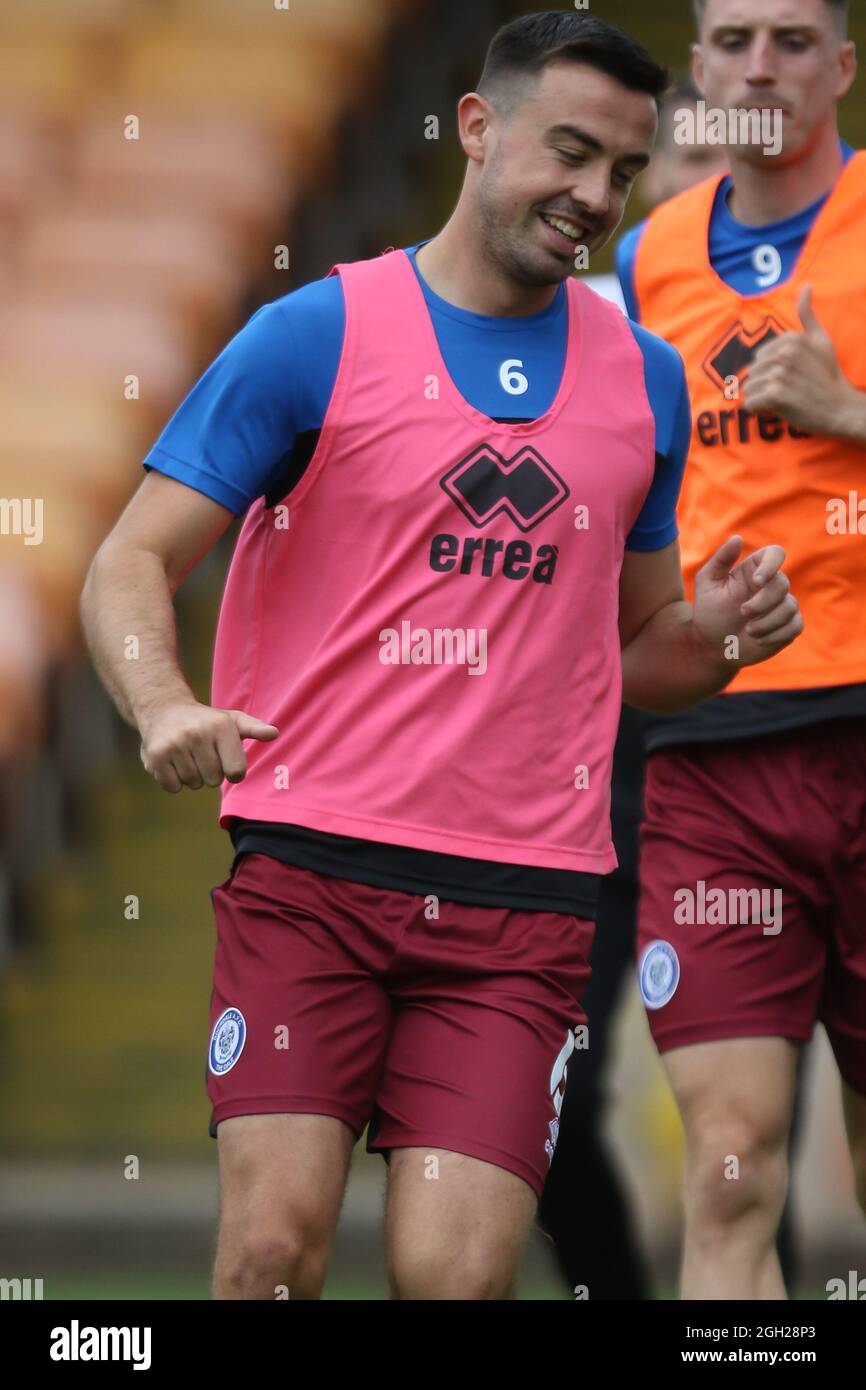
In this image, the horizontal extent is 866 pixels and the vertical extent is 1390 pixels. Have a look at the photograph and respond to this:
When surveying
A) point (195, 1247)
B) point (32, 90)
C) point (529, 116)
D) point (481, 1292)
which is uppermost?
point (32, 90)

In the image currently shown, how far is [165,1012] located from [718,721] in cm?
433

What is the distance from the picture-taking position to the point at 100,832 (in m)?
8.45

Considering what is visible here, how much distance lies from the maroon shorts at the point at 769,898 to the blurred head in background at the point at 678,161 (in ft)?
4.97

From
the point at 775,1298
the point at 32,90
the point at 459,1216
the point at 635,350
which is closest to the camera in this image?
the point at 459,1216

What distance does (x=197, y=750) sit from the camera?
3176mm

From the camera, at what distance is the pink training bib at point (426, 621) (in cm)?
356

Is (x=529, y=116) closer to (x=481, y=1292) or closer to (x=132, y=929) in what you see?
(x=481, y=1292)

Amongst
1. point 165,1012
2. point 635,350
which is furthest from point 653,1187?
point 635,350

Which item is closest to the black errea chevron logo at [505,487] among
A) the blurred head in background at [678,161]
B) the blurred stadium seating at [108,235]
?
the blurred head in background at [678,161]

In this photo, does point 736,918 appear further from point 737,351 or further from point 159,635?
point 159,635

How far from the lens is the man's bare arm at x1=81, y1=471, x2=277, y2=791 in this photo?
3.18 meters

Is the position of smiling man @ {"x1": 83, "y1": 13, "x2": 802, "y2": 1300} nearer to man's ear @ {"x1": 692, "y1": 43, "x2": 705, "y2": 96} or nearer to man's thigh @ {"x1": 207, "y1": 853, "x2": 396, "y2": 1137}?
man's thigh @ {"x1": 207, "y1": 853, "x2": 396, "y2": 1137}

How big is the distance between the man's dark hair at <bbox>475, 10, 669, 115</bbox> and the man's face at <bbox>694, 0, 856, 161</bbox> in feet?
2.32

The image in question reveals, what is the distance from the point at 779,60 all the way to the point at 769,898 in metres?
1.51
